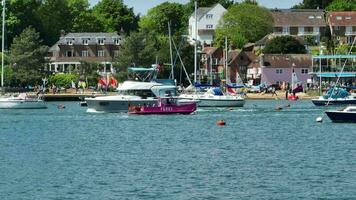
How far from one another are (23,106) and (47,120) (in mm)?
19988

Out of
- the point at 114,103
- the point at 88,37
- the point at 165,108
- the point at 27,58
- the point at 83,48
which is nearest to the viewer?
the point at 165,108

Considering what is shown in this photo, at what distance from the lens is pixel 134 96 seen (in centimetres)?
10756

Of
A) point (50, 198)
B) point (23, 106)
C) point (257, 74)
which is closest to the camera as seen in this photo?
point (50, 198)

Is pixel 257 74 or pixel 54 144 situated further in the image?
pixel 257 74

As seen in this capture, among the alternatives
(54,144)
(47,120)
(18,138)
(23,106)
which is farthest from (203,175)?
(23,106)

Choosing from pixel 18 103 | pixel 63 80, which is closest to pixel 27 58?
pixel 63 80

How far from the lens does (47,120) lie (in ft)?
341

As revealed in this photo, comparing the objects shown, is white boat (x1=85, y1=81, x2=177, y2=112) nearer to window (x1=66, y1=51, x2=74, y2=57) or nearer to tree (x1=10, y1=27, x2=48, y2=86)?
tree (x1=10, y1=27, x2=48, y2=86)

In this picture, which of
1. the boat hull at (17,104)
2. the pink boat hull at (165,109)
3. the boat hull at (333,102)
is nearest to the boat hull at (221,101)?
the boat hull at (333,102)

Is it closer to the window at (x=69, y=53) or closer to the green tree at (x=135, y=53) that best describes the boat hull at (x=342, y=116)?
the green tree at (x=135, y=53)

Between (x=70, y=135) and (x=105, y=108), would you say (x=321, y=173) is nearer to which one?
(x=70, y=135)

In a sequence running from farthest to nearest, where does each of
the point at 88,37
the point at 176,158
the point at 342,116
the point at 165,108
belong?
the point at 88,37, the point at 165,108, the point at 342,116, the point at 176,158

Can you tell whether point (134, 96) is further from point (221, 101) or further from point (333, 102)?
point (333, 102)

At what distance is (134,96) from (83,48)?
3342 inches
